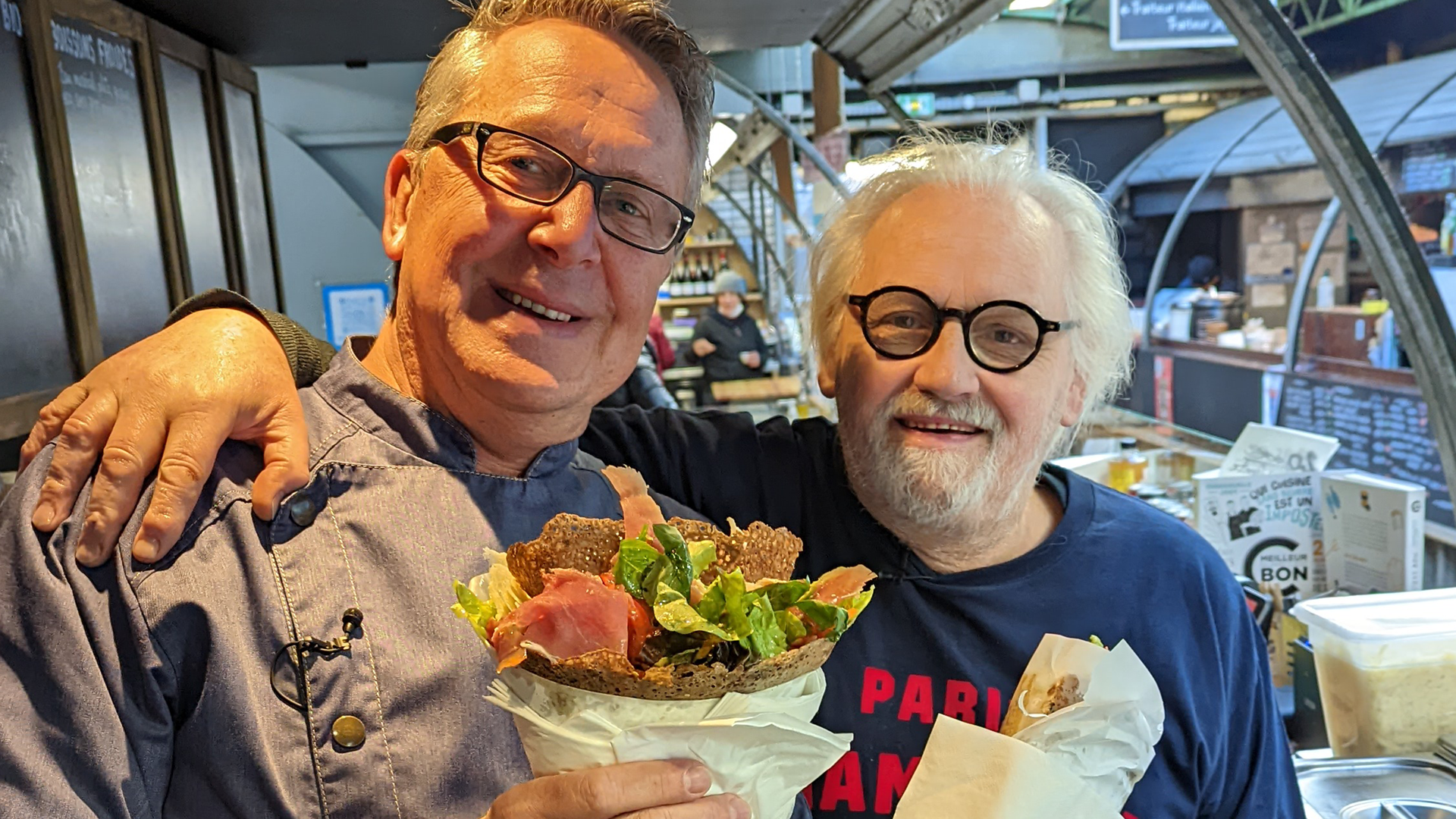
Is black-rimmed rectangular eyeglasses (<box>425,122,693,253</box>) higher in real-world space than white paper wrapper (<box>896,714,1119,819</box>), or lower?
higher

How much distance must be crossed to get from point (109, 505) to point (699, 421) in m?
1.16

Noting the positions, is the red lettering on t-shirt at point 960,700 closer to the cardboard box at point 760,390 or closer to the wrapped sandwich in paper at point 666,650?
the wrapped sandwich in paper at point 666,650

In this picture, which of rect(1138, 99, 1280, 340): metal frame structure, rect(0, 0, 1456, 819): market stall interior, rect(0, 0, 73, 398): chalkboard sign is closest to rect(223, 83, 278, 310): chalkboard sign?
rect(0, 0, 1456, 819): market stall interior

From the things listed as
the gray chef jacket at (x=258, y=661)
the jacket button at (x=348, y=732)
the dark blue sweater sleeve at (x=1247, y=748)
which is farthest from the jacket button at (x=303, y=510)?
the dark blue sweater sleeve at (x=1247, y=748)

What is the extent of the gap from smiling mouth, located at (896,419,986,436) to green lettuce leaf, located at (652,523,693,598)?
31.9 inches

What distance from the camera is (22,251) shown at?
230 centimetres

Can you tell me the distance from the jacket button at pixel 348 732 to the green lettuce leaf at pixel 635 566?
1.50ft

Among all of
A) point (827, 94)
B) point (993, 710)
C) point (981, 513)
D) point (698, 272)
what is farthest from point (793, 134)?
point (698, 272)

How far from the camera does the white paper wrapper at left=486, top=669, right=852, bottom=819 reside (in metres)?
1.03

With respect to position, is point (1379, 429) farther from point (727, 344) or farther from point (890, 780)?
point (727, 344)

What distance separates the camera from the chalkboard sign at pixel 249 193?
3.61 metres

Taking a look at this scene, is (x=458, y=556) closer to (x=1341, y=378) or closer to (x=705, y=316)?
(x=1341, y=378)

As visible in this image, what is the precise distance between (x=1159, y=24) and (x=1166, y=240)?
2492mm

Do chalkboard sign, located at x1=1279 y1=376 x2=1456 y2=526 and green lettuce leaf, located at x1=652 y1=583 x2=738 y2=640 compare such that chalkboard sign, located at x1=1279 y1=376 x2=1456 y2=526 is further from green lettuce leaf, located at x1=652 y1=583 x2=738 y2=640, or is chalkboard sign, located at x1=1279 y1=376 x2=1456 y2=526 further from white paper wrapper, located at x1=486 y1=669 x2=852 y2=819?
green lettuce leaf, located at x1=652 y1=583 x2=738 y2=640
